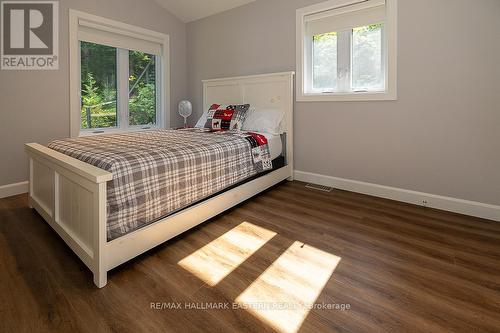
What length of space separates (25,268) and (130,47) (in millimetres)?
3184

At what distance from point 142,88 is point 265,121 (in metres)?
2.09

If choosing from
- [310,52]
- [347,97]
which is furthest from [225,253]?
[310,52]

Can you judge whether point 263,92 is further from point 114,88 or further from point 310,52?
point 114,88

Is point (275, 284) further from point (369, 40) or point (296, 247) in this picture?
point (369, 40)

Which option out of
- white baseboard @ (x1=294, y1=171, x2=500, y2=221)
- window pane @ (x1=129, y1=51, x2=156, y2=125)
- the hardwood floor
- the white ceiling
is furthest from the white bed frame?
the white ceiling

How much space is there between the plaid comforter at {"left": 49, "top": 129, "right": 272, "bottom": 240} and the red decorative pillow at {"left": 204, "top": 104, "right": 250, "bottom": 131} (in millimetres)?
A: 633

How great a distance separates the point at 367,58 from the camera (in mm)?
2992

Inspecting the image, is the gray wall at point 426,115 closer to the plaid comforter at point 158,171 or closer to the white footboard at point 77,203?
the plaid comforter at point 158,171

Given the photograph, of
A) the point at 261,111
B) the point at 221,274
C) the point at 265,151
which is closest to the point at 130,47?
the point at 261,111

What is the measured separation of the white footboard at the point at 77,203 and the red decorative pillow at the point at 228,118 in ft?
5.80

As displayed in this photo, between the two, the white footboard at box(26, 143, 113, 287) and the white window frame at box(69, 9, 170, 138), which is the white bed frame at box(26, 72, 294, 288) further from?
the white window frame at box(69, 9, 170, 138)

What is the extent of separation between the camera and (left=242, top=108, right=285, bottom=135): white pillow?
3.39 metres

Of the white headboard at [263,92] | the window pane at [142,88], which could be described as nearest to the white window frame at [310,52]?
the white headboard at [263,92]

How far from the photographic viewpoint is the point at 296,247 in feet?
6.32
